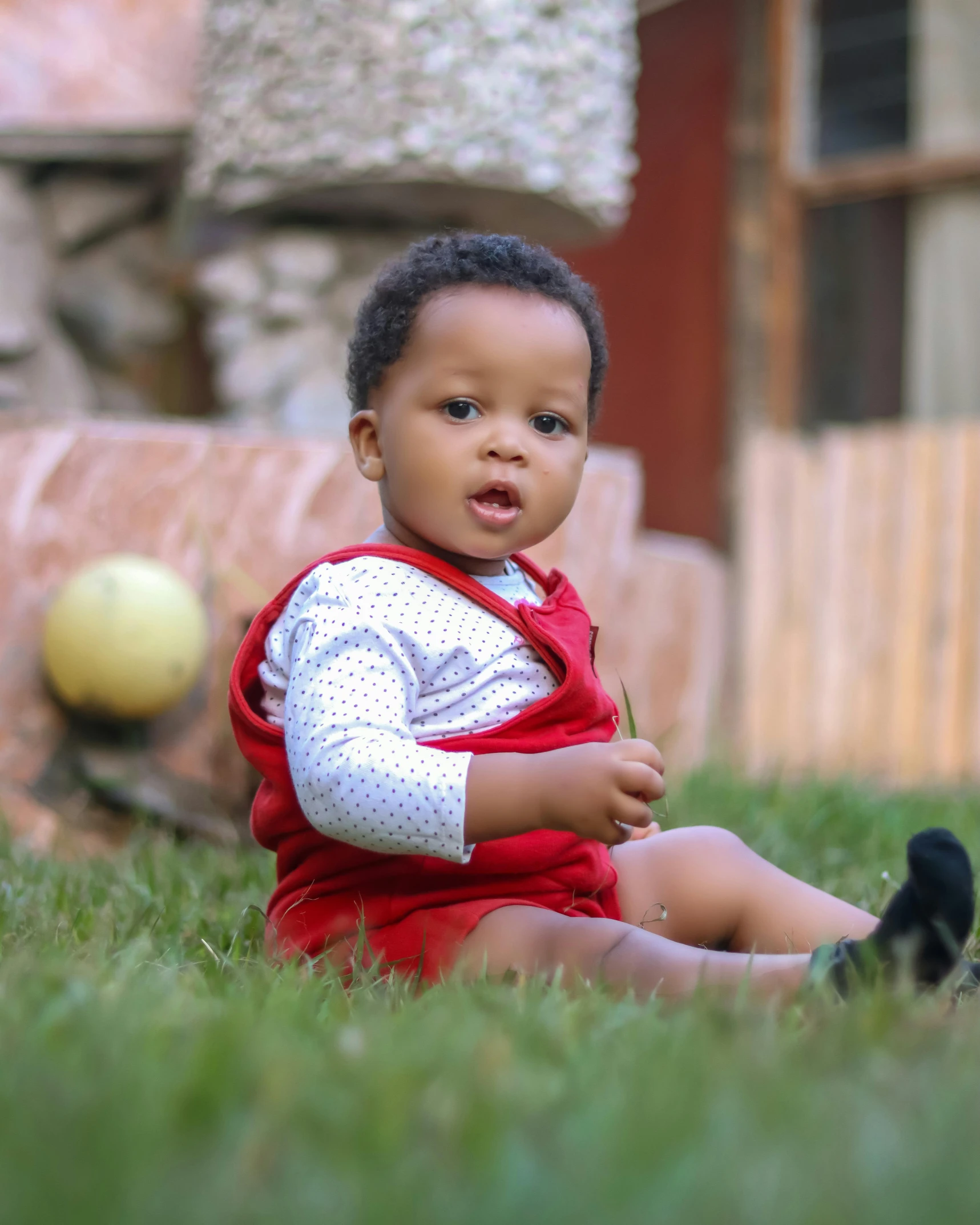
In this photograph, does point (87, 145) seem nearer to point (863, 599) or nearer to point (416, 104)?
point (416, 104)

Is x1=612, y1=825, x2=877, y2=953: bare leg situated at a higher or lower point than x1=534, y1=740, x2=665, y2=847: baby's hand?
lower

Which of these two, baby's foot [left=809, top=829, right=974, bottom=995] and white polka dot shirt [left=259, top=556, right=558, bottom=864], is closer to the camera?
baby's foot [left=809, top=829, right=974, bottom=995]

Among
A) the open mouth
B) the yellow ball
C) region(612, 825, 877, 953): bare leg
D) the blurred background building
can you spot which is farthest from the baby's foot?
the blurred background building

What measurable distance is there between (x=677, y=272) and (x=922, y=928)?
5938 mm

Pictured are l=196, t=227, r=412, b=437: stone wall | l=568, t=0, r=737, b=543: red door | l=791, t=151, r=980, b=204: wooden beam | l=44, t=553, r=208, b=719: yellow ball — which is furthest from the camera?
l=568, t=0, r=737, b=543: red door

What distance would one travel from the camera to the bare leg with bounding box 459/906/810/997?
157 centimetres

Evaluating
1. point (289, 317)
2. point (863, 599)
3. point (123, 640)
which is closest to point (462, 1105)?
point (123, 640)

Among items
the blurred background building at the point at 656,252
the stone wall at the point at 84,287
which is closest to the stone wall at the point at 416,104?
the blurred background building at the point at 656,252

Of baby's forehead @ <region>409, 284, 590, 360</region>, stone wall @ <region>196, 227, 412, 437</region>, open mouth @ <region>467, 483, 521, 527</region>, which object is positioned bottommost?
open mouth @ <region>467, 483, 521, 527</region>

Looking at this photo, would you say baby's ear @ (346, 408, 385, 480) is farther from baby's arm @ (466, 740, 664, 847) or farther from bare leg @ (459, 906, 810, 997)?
bare leg @ (459, 906, 810, 997)

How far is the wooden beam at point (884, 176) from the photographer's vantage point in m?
→ 6.48

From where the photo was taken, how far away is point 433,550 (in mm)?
1952

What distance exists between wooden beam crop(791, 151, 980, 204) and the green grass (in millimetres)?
5751

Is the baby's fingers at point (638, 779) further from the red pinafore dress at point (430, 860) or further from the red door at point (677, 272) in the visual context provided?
the red door at point (677, 272)
